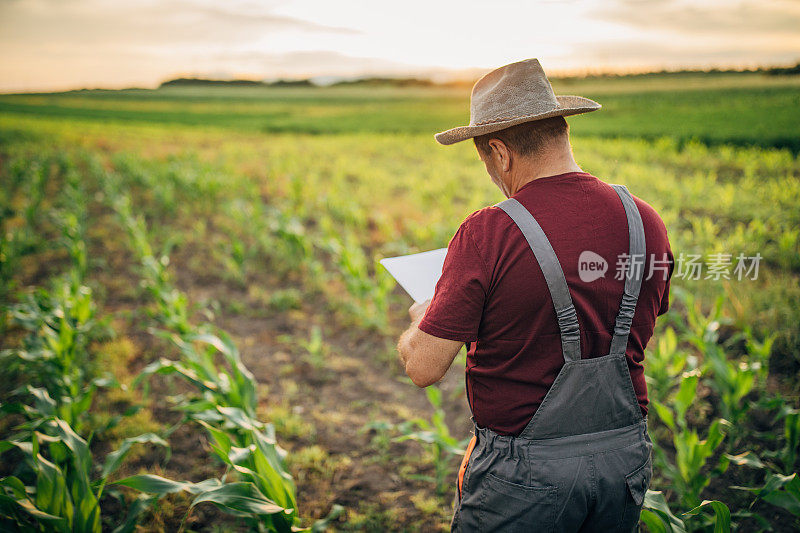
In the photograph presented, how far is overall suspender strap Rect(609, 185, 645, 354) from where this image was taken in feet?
4.22

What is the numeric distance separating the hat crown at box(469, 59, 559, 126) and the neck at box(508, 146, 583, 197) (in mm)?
135

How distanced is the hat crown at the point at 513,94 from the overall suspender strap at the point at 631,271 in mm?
363

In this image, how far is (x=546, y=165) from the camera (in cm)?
132

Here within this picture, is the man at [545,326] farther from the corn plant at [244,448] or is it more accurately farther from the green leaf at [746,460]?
the green leaf at [746,460]

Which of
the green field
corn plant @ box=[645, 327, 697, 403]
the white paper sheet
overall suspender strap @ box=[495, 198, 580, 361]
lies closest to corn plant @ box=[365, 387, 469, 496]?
the green field

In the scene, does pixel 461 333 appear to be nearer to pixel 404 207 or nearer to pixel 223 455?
pixel 223 455

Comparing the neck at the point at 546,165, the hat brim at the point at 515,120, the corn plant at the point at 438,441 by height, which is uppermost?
the hat brim at the point at 515,120

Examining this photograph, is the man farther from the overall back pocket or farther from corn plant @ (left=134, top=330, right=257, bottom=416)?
corn plant @ (left=134, top=330, right=257, bottom=416)

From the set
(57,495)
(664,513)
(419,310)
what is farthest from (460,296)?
(57,495)

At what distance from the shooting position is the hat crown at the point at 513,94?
138cm

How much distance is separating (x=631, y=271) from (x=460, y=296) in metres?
0.51

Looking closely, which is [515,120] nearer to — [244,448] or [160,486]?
[244,448]

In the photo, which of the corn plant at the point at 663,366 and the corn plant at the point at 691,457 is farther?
the corn plant at the point at 663,366

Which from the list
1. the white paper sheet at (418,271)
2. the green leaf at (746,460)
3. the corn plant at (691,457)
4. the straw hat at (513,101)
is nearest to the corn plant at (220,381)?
the white paper sheet at (418,271)
